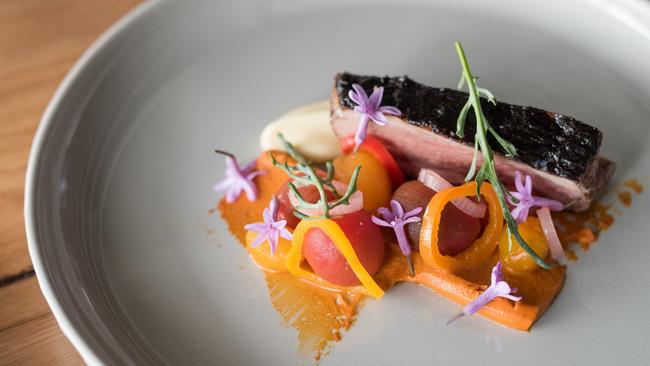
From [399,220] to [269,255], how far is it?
0.47 metres

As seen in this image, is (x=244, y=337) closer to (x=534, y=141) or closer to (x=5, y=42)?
(x=534, y=141)

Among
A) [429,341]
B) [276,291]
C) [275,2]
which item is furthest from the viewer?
[275,2]

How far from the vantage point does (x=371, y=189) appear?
7.89ft

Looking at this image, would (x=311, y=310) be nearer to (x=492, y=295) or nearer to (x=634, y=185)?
(x=492, y=295)

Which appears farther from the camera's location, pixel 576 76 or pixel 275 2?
pixel 275 2

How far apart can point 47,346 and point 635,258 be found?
6.42 feet

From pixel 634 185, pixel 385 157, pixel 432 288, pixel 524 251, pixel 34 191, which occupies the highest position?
pixel 634 185

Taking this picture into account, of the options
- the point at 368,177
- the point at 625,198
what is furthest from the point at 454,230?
the point at 625,198

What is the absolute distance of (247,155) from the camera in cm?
278

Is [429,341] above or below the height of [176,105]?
above

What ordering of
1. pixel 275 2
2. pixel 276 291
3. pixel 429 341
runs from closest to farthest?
pixel 429 341, pixel 276 291, pixel 275 2

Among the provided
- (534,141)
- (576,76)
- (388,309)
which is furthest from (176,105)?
(576,76)

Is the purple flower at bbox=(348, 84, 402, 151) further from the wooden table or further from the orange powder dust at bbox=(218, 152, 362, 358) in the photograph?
the wooden table

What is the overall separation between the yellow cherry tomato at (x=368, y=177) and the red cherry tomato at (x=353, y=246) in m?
0.13
